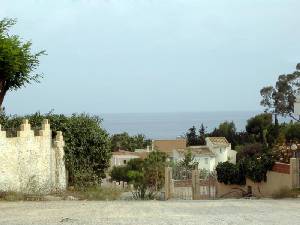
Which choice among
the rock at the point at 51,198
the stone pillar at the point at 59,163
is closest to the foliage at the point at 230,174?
the stone pillar at the point at 59,163

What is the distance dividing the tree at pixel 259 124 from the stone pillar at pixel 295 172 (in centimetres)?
4939

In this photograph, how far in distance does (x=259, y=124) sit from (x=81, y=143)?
5331 cm

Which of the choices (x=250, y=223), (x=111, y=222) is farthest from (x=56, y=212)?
(x=250, y=223)

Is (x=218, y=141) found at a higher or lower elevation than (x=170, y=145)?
higher

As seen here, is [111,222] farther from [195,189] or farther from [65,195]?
[195,189]

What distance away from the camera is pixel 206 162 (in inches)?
3091

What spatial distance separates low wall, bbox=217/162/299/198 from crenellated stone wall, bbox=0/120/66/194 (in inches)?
356

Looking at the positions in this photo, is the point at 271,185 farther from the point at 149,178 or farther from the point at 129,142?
the point at 129,142

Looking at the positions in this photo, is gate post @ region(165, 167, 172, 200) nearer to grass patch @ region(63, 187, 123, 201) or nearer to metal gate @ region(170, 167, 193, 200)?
metal gate @ region(170, 167, 193, 200)

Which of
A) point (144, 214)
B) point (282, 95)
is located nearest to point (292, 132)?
point (282, 95)

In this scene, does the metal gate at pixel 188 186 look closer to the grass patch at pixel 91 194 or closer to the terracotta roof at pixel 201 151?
the grass patch at pixel 91 194

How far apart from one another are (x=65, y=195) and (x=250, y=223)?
11.9 metres

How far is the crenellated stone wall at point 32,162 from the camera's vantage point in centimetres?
2338

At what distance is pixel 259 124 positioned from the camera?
3118 inches
